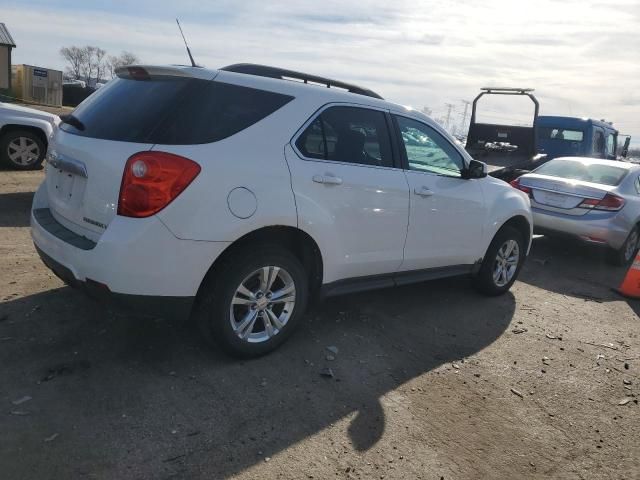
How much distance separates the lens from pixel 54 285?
14.8ft

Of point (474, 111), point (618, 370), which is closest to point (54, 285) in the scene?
point (618, 370)

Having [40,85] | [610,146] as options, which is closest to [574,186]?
[610,146]

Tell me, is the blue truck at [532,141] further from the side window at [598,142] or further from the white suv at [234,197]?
the white suv at [234,197]

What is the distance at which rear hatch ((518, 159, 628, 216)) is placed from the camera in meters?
7.39

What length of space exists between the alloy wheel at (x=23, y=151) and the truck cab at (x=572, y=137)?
35.5 ft

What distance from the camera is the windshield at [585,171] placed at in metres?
7.87

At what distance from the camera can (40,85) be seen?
31.2 meters

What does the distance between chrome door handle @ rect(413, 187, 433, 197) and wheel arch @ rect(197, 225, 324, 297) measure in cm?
106

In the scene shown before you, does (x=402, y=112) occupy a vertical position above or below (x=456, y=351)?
above

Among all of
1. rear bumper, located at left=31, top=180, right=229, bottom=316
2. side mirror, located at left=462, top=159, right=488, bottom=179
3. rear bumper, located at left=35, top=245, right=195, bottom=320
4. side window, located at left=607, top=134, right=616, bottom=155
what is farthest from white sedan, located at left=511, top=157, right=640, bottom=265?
side window, located at left=607, top=134, right=616, bottom=155

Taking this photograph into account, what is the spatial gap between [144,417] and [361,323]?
6.84ft

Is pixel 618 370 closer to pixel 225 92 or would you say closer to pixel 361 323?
pixel 361 323

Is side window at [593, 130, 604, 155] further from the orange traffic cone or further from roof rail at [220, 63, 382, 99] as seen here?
roof rail at [220, 63, 382, 99]

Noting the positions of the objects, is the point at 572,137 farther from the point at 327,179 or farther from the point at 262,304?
the point at 262,304
